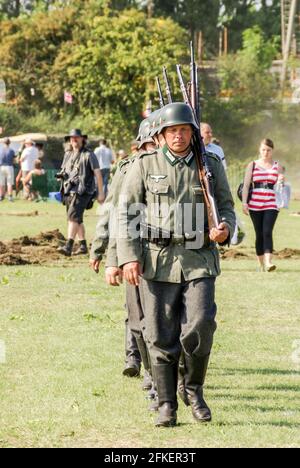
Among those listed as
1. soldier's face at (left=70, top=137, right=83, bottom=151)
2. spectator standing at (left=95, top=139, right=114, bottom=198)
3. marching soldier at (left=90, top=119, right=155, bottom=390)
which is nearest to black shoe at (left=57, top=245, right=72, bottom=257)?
soldier's face at (left=70, top=137, right=83, bottom=151)

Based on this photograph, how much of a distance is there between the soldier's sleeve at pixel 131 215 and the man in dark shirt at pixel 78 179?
1050 cm

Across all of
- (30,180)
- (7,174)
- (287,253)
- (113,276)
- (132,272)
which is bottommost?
(30,180)

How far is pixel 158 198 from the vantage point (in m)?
7.42

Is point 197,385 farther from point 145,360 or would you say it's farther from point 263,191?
point 263,191

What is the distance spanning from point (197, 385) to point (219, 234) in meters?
0.99

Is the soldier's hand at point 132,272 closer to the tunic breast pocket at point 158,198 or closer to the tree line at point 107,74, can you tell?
the tunic breast pocket at point 158,198

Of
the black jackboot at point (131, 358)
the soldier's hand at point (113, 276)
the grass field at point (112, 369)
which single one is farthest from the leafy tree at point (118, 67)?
the soldier's hand at point (113, 276)

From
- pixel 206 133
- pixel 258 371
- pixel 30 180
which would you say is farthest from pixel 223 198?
pixel 30 180

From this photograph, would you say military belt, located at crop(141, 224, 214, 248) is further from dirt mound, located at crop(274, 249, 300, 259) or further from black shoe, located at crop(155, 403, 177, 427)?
dirt mound, located at crop(274, 249, 300, 259)

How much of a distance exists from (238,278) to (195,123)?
27.7ft

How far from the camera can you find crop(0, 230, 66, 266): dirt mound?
58.4 feet

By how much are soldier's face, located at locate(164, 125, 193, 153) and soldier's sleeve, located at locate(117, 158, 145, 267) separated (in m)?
0.26

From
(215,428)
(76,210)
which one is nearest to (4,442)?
(215,428)

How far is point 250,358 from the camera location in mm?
9867
